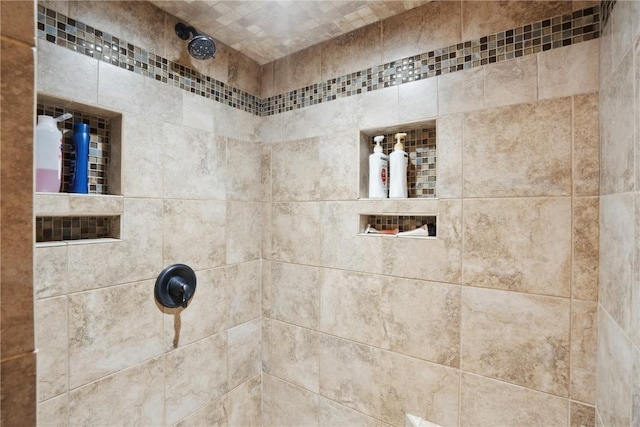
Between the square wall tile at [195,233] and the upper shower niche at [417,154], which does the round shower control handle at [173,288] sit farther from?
the upper shower niche at [417,154]

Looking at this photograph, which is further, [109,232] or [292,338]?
[292,338]

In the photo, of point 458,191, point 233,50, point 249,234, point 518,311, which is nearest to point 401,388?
point 518,311

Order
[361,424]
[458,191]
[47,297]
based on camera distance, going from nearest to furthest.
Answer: [47,297]
[458,191]
[361,424]

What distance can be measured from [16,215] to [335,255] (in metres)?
1.30

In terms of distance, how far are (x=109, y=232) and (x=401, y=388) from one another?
1.38 meters

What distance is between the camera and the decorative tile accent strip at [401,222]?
4.48 ft

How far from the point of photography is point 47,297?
3.33 feet

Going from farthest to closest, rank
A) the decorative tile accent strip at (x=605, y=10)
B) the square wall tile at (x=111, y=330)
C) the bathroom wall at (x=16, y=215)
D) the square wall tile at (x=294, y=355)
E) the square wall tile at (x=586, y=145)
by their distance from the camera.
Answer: the square wall tile at (x=294, y=355) < the square wall tile at (x=111, y=330) < the square wall tile at (x=586, y=145) < the decorative tile accent strip at (x=605, y=10) < the bathroom wall at (x=16, y=215)

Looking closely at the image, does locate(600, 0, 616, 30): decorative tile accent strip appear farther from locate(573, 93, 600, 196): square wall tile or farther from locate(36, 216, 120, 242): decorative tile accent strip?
locate(36, 216, 120, 242): decorative tile accent strip

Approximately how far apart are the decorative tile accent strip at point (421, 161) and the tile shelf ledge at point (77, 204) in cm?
121

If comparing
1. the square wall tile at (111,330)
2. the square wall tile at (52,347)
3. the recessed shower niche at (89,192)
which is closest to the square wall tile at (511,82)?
the recessed shower niche at (89,192)

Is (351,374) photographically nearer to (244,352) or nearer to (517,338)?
(244,352)

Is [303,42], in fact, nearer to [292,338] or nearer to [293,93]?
[293,93]

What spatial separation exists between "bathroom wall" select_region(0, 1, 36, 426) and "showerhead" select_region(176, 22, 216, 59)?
3.73 feet
